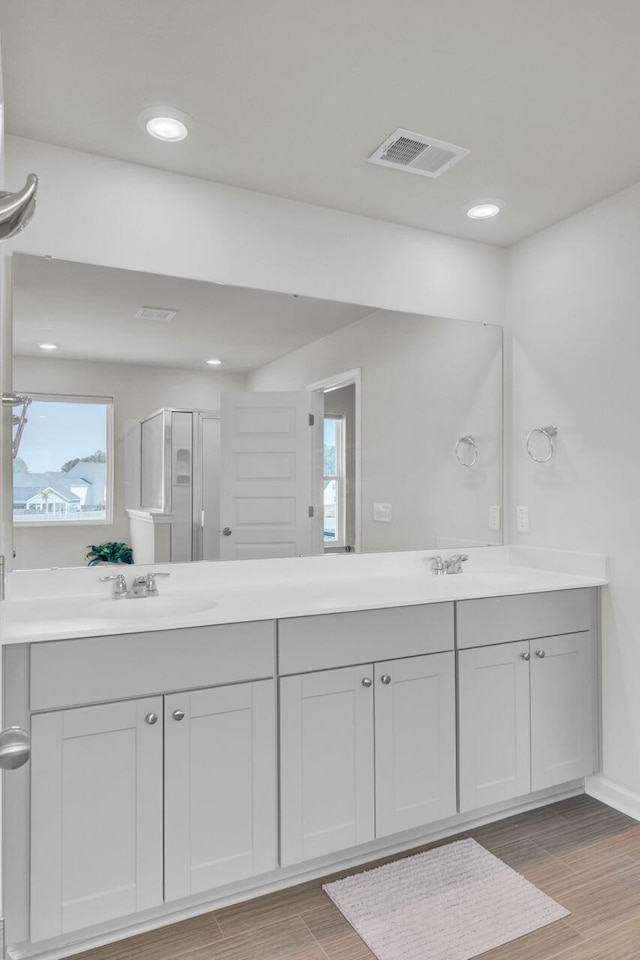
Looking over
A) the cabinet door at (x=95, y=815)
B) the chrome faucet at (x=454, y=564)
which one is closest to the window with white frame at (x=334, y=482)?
the chrome faucet at (x=454, y=564)

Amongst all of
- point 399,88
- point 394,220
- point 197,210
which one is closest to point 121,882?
point 197,210

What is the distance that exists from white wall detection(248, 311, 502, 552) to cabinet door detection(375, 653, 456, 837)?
69 centimetres

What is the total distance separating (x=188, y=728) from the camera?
1.83 metres

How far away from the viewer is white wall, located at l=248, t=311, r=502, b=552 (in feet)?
8.88

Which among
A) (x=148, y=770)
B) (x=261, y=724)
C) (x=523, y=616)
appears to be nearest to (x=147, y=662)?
(x=148, y=770)

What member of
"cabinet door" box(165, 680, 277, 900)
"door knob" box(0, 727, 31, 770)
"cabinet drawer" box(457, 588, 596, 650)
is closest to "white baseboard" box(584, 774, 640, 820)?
"cabinet drawer" box(457, 588, 596, 650)

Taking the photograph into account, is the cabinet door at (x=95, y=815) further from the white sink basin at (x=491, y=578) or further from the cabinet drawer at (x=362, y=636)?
the white sink basin at (x=491, y=578)

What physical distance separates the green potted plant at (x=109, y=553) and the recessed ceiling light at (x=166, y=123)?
139 centimetres

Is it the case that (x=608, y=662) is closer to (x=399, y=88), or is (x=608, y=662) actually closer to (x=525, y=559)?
(x=525, y=559)

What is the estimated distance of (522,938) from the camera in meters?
1.81

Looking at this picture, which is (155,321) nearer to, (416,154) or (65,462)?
(65,462)

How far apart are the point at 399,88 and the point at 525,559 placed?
2.01 metres

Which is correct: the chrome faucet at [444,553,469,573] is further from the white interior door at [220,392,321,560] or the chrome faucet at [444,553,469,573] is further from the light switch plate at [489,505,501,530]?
the white interior door at [220,392,321,560]

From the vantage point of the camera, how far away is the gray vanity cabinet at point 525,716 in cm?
230
